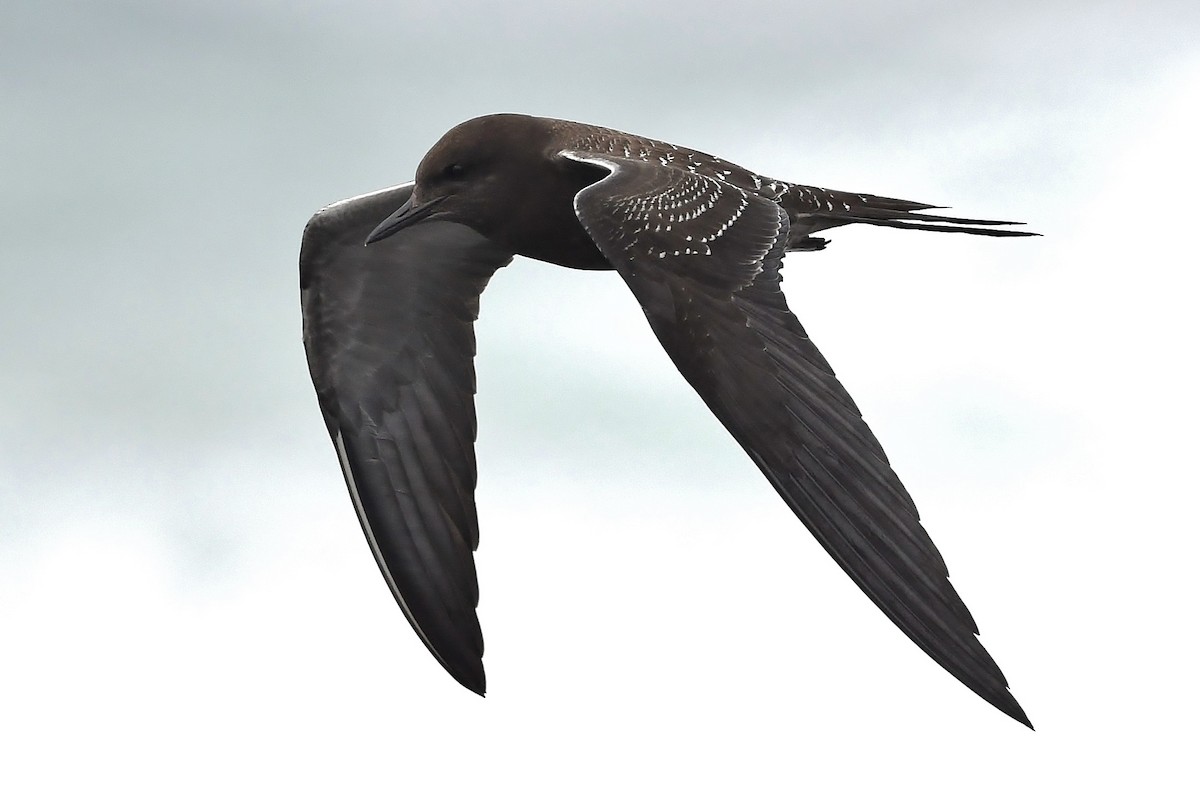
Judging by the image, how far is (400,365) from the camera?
985 cm

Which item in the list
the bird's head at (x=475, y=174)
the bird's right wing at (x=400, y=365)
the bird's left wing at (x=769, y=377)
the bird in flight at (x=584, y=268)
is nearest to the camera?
the bird's left wing at (x=769, y=377)

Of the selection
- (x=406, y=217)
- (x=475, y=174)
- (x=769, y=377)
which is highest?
(x=475, y=174)

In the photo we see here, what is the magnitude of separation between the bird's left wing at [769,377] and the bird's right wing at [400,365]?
2347 millimetres

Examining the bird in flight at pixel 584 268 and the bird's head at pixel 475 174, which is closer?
the bird in flight at pixel 584 268

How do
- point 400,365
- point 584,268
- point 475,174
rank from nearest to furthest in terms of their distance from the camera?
point 475,174, point 584,268, point 400,365

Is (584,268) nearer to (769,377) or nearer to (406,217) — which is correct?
(406,217)

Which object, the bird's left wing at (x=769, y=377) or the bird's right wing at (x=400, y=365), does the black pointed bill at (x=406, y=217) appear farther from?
the bird's left wing at (x=769, y=377)

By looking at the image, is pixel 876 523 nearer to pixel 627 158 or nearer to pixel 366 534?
pixel 627 158

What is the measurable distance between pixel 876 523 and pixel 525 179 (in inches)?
125

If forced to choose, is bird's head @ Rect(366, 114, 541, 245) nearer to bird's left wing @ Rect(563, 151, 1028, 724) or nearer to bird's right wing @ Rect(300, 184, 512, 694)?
bird's left wing @ Rect(563, 151, 1028, 724)

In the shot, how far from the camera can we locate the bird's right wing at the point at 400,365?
30.7ft

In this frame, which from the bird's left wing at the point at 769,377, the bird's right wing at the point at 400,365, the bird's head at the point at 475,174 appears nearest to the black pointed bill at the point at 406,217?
the bird's head at the point at 475,174

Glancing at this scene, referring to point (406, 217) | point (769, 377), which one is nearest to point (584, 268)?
point (406, 217)

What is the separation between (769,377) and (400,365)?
3957 mm
